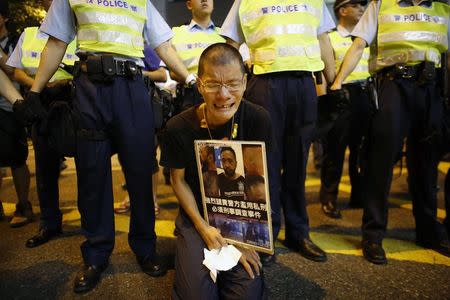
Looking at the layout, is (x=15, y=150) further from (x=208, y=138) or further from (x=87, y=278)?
(x=208, y=138)

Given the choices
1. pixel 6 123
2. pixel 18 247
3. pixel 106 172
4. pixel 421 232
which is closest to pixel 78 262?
pixel 18 247

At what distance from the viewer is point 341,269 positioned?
2.00 m

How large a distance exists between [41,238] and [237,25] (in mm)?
2176

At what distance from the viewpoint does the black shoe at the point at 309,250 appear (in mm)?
2090

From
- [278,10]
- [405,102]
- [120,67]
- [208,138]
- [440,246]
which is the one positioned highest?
[278,10]

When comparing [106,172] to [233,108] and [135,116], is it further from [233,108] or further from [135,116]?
[233,108]

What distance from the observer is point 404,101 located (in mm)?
2104

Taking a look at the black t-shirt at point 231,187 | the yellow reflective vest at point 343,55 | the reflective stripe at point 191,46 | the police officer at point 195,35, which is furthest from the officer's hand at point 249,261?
the yellow reflective vest at point 343,55

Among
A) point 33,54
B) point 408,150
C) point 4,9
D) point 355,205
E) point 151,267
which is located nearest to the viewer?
point 151,267

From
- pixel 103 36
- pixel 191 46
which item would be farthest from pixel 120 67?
pixel 191 46

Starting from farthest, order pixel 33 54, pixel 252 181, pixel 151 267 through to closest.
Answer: pixel 33 54
pixel 151 267
pixel 252 181

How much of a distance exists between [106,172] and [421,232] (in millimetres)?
2225

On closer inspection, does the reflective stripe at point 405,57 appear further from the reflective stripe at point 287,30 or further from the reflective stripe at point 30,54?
the reflective stripe at point 30,54

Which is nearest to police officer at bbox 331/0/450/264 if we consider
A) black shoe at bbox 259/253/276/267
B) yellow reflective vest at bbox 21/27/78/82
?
black shoe at bbox 259/253/276/267
